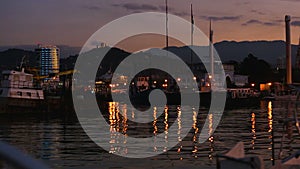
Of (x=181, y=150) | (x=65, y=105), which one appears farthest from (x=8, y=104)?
(x=181, y=150)

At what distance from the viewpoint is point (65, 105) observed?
7369 cm

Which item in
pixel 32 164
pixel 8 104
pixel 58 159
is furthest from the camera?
pixel 8 104

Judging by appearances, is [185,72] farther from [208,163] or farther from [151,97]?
[208,163]

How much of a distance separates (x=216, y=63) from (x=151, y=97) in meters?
43.9

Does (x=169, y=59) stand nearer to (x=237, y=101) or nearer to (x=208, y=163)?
(x=237, y=101)

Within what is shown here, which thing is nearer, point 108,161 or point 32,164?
point 32,164

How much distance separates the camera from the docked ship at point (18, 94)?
208ft

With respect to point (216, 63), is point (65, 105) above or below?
below

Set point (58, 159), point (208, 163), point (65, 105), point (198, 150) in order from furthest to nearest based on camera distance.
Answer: point (65, 105)
point (198, 150)
point (58, 159)
point (208, 163)

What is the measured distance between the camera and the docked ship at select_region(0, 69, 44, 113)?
63.5 meters

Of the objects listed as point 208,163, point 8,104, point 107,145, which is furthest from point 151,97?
point 208,163

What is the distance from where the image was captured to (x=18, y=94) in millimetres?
66375

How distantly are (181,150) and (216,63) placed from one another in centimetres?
12821

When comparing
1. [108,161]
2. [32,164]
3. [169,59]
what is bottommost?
[108,161]
